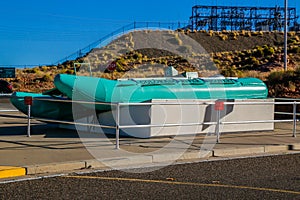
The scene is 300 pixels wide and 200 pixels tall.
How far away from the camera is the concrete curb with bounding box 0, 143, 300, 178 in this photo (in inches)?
330

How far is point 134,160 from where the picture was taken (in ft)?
31.4

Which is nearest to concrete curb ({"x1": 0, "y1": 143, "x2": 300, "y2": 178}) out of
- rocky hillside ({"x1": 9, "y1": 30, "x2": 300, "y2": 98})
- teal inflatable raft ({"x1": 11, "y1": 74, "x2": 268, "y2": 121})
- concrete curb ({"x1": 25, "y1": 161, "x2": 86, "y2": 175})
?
concrete curb ({"x1": 25, "y1": 161, "x2": 86, "y2": 175})

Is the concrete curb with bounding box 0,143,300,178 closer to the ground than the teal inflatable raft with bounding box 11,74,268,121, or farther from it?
closer to the ground

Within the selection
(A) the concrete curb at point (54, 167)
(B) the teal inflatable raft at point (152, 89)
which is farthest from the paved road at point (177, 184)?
(B) the teal inflatable raft at point (152, 89)

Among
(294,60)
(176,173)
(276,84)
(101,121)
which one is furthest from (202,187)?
(294,60)

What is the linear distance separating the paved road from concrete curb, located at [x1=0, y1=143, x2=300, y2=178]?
1.77 feet

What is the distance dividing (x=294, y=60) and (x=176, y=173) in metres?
44.3

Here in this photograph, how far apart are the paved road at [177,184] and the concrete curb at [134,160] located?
54cm

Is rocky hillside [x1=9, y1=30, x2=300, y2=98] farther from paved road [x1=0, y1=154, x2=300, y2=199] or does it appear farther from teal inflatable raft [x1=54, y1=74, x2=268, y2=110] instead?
paved road [x1=0, y1=154, x2=300, y2=199]

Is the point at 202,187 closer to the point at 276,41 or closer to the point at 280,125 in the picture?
the point at 280,125

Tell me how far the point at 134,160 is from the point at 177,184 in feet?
6.61

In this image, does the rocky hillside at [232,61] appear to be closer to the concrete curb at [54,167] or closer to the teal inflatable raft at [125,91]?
the teal inflatable raft at [125,91]

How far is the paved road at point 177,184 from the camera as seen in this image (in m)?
6.96

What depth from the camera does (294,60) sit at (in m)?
50.2
